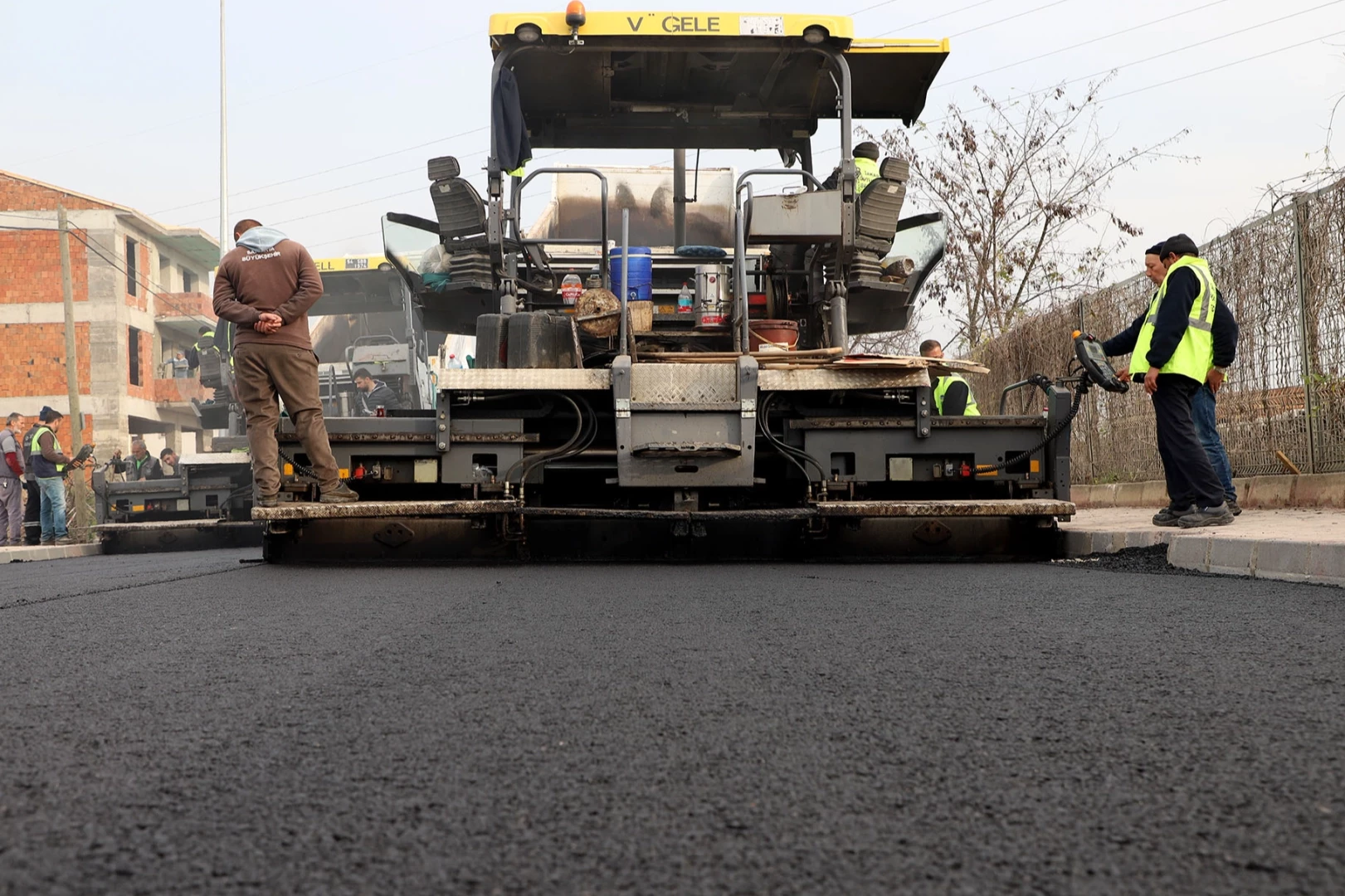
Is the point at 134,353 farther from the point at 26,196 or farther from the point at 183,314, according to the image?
the point at 26,196

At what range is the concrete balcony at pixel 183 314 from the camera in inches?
1501

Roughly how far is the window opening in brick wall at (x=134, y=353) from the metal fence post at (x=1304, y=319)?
3433 cm

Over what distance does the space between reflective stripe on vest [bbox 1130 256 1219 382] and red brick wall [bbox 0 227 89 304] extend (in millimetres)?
34569

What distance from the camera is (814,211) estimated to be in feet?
22.1

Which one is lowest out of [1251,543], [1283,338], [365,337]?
[1251,543]

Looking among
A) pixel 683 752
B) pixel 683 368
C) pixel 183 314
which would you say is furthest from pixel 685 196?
pixel 183 314

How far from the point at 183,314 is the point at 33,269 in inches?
181

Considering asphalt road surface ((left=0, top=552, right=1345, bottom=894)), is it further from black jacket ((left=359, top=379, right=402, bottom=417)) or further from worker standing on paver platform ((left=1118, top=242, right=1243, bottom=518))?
black jacket ((left=359, top=379, right=402, bottom=417))

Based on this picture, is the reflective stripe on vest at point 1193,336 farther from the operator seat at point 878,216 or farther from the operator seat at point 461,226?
the operator seat at point 461,226

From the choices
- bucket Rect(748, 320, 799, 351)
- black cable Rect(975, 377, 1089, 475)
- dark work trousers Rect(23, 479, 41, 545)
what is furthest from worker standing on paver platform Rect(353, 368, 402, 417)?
black cable Rect(975, 377, 1089, 475)

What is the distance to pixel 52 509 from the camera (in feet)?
47.9

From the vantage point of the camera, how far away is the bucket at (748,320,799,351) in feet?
22.7

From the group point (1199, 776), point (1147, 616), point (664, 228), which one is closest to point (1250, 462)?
point (664, 228)

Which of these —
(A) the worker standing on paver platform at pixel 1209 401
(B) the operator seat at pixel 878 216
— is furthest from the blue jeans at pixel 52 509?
(A) the worker standing on paver platform at pixel 1209 401
